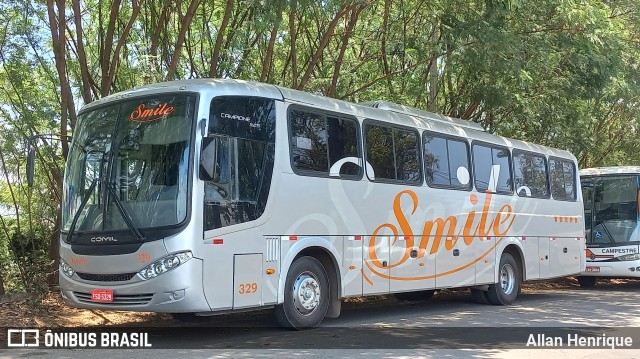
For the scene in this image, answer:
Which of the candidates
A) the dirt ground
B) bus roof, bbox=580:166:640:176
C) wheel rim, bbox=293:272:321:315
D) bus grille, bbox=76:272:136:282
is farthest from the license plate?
bus roof, bbox=580:166:640:176

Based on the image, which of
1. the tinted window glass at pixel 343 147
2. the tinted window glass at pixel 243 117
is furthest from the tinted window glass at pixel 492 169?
the tinted window glass at pixel 243 117

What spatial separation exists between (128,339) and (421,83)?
11396 mm

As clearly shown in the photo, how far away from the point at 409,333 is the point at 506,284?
17.7 feet

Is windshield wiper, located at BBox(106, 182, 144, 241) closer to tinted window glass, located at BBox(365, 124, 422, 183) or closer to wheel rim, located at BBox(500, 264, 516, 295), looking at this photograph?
tinted window glass, located at BBox(365, 124, 422, 183)

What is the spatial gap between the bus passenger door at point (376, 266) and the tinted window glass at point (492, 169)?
3305 mm

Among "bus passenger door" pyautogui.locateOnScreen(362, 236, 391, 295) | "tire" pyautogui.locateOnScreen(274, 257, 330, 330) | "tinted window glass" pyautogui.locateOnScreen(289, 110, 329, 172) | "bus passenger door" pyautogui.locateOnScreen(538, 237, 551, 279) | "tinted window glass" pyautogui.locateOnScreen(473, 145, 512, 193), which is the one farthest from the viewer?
"bus passenger door" pyautogui.locateOnScreen(538, 237, 551, 279)

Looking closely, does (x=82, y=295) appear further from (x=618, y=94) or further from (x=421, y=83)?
(x=618, y=94)

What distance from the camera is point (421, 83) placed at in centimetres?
1842

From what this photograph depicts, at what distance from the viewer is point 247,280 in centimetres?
905

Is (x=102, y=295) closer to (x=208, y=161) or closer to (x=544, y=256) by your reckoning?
(x=208, y=161)

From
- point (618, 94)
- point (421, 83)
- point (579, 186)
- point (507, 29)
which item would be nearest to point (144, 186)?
point (507, 29)

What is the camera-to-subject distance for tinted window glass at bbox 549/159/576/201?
1666cm

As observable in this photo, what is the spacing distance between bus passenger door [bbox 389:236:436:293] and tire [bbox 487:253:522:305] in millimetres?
2453

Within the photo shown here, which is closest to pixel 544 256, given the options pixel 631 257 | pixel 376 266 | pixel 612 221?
pixel 631 257
